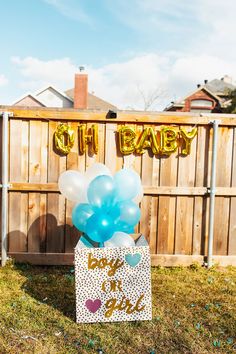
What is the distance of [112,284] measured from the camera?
9.07 ft

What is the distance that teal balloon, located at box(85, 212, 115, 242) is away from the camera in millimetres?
2859

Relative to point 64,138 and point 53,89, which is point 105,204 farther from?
point 53,89

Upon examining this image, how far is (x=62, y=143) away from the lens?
3.86 meters

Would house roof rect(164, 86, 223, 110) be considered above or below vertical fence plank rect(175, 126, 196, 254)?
above

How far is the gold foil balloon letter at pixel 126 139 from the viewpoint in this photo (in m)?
→ 3.84

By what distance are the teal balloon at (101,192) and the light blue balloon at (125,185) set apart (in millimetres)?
71

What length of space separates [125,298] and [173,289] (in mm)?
827

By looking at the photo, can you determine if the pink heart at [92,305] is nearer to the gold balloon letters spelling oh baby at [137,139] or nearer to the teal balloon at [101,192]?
the teal balloon at [101,192]

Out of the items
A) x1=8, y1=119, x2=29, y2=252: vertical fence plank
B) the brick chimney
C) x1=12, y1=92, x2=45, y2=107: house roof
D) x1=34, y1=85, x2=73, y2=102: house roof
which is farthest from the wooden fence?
x1=34, y1=85, x2=73, y2=102: house roof

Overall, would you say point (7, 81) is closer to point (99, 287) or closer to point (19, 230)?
point (19, 230)

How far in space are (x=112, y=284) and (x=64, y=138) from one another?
1721 millimetres

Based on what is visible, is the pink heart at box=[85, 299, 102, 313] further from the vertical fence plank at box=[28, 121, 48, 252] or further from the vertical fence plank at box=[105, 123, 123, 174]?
the vertical fence plank at box=[105, 123, 123, 174]

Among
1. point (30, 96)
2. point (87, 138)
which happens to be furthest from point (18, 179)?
point (30, 96)

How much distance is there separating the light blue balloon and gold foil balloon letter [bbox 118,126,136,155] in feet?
2.71
